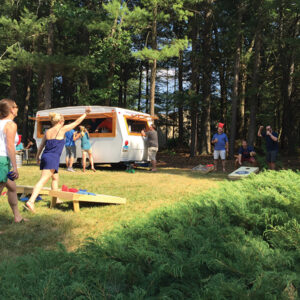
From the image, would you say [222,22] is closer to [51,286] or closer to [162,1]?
[162,1]

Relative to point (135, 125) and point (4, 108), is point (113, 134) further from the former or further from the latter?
point (4, 108)

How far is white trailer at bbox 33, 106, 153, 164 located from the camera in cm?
1181

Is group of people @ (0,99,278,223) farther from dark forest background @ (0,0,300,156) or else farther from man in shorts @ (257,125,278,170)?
dark forest background @ (0,0,300,156)

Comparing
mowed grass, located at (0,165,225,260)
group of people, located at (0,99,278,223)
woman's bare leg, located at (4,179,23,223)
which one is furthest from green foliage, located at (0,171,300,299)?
woman's bare leg, located at (4,179,23,223)

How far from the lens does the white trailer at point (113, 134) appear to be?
38.8 ft

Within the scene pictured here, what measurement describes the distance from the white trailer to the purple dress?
21.0ft

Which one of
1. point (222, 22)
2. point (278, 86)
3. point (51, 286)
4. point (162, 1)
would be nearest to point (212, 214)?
point (51, 286)

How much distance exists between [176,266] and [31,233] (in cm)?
316

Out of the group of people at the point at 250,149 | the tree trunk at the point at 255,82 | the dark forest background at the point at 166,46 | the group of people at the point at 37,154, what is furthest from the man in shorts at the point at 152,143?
the tree trunk at the point at 255,82

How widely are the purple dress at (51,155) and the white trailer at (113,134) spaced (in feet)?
21.0

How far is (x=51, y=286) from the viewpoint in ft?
4.52

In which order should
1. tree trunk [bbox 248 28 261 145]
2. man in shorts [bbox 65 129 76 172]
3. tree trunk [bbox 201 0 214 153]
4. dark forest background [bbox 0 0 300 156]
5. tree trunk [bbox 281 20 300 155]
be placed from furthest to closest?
tree trunk [bbox 281 20 300 155]
tree trunk [bbox 201 0 214 153]
tree trunk [bbox 248 28 261 145]
dark forest background [bbox 0 0 300 156]
man in shorts [bbox 65 129 76 172]

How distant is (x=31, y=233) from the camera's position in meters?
4.00

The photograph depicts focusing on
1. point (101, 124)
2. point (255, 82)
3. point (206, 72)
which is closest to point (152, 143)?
point (101, 124)
